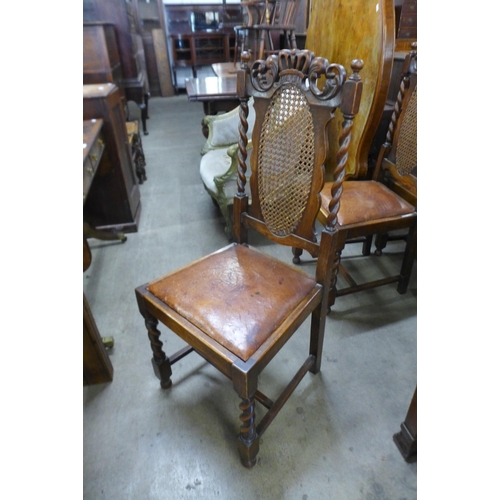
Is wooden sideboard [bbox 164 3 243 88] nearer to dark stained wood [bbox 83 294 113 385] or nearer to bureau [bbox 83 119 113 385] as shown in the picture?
bureau [bbox 83 119 113 385]

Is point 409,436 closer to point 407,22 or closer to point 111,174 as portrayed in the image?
point 111,174

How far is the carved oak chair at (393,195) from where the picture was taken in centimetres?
148

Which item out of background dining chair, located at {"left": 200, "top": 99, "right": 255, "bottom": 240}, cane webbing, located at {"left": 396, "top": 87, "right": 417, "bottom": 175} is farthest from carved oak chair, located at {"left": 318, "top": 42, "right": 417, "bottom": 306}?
background dining chair, located at {"left": 200, "top": 99, "right": 255, "bottom": 240}

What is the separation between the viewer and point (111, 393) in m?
1.38

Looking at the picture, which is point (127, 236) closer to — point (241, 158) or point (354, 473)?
point (241, 158)

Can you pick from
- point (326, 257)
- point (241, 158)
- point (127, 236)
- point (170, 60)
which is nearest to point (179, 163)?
point (127, 236)

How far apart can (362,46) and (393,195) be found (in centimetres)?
71

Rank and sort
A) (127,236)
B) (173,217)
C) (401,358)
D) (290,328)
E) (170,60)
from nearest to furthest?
(290,328) → (401,358) → (127,236) → (173,217) → (170,60)

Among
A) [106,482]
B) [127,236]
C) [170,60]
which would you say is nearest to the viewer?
[106,482]

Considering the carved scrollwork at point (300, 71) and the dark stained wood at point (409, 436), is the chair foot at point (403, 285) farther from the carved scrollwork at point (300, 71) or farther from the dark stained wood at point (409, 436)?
the carved scrollwork at point (300, 71)

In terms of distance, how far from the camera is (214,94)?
8.55 feet

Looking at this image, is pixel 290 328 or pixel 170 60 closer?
pixel 290 328

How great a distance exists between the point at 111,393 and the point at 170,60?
6.76 m

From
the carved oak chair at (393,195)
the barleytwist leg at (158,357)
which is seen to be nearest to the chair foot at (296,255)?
the carved oak chair at (393,195)
